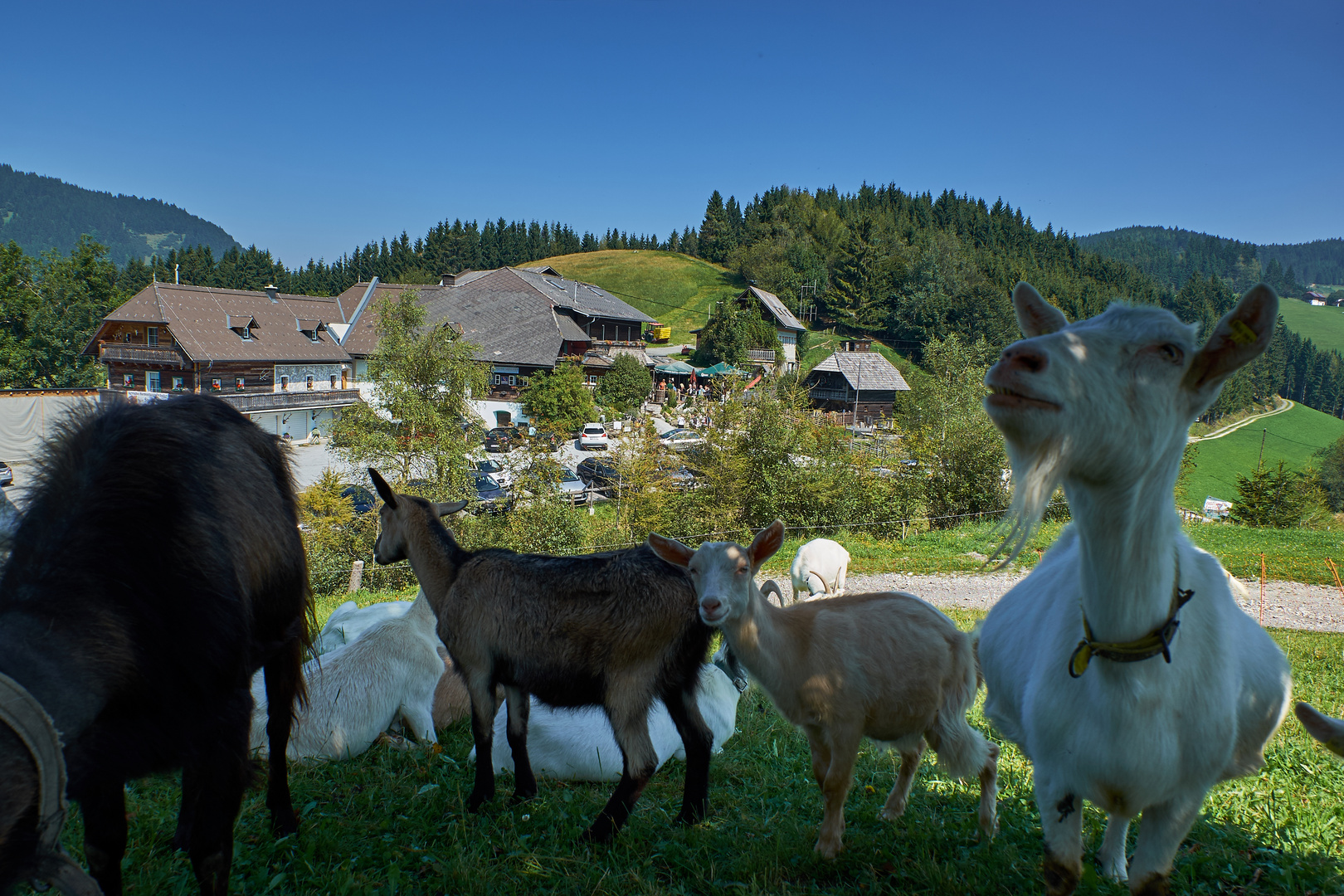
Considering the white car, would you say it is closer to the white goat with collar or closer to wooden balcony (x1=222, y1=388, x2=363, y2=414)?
wooden balcony (x1=222, y1=388, x2=363, y2=414)

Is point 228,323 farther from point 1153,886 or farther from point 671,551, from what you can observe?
point 1153,886

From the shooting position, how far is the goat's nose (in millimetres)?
1757

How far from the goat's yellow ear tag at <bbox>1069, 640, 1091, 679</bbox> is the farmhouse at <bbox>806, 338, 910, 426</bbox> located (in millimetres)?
55092

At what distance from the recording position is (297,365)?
46312 millimetres

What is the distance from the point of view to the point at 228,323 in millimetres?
44344

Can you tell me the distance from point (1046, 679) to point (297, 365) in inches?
2001

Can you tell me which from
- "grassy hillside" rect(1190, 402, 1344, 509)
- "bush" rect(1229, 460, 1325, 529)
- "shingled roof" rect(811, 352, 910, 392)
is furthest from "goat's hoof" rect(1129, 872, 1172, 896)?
"shingled roof" rect(811, 352, 910, 392)

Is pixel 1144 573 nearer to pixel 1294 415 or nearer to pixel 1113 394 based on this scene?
pixel 1113 394

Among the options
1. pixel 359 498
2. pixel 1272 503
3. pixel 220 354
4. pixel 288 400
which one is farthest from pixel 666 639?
pixel 220 354

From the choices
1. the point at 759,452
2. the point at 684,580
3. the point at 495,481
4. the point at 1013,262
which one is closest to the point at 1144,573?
the point at 684,580

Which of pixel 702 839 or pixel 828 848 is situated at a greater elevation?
pixel 828 848

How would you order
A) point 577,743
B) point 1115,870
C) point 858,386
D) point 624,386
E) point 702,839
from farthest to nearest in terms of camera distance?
point 858,386 → point 624,386 → point 577,743 → point 702,839 → point 1115,870

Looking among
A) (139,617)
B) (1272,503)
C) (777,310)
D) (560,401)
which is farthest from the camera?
(777,310)

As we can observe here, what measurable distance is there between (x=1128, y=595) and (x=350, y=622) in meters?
7.45
